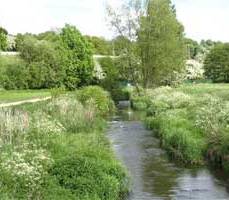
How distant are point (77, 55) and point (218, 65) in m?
31.3

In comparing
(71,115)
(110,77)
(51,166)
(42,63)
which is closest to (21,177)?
(51,166)

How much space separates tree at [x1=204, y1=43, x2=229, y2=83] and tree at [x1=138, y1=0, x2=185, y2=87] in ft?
100

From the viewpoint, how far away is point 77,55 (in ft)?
287

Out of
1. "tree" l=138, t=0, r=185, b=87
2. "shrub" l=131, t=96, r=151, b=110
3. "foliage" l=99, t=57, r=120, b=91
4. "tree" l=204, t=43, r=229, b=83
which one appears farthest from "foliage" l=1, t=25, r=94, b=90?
"tree" l=204, t=43, r=229, b=83

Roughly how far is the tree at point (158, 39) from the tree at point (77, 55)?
13783mm

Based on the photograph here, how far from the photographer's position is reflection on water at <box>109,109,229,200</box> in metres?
19.4

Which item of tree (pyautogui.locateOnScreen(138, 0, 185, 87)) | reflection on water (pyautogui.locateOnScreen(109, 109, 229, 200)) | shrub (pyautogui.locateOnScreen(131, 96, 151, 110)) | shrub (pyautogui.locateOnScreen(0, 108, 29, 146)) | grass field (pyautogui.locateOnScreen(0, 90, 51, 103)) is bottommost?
reflection on water (pyautogui.locateOnScreen(109, 109, 229, 200))

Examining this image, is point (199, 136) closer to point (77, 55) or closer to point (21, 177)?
point (21, 177)

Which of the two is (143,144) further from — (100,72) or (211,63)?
(211,63)

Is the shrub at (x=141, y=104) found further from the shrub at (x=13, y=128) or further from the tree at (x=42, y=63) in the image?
the shrub at (x=13, y=128)

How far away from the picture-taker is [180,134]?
26.7 meters

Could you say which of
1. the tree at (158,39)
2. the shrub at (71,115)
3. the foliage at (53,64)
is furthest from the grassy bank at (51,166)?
the tree at (158,39)

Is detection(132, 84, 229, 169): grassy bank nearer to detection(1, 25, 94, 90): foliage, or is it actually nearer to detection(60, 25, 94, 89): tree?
detection(1, 25, 94, 90): foliage

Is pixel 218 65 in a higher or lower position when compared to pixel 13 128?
higher
